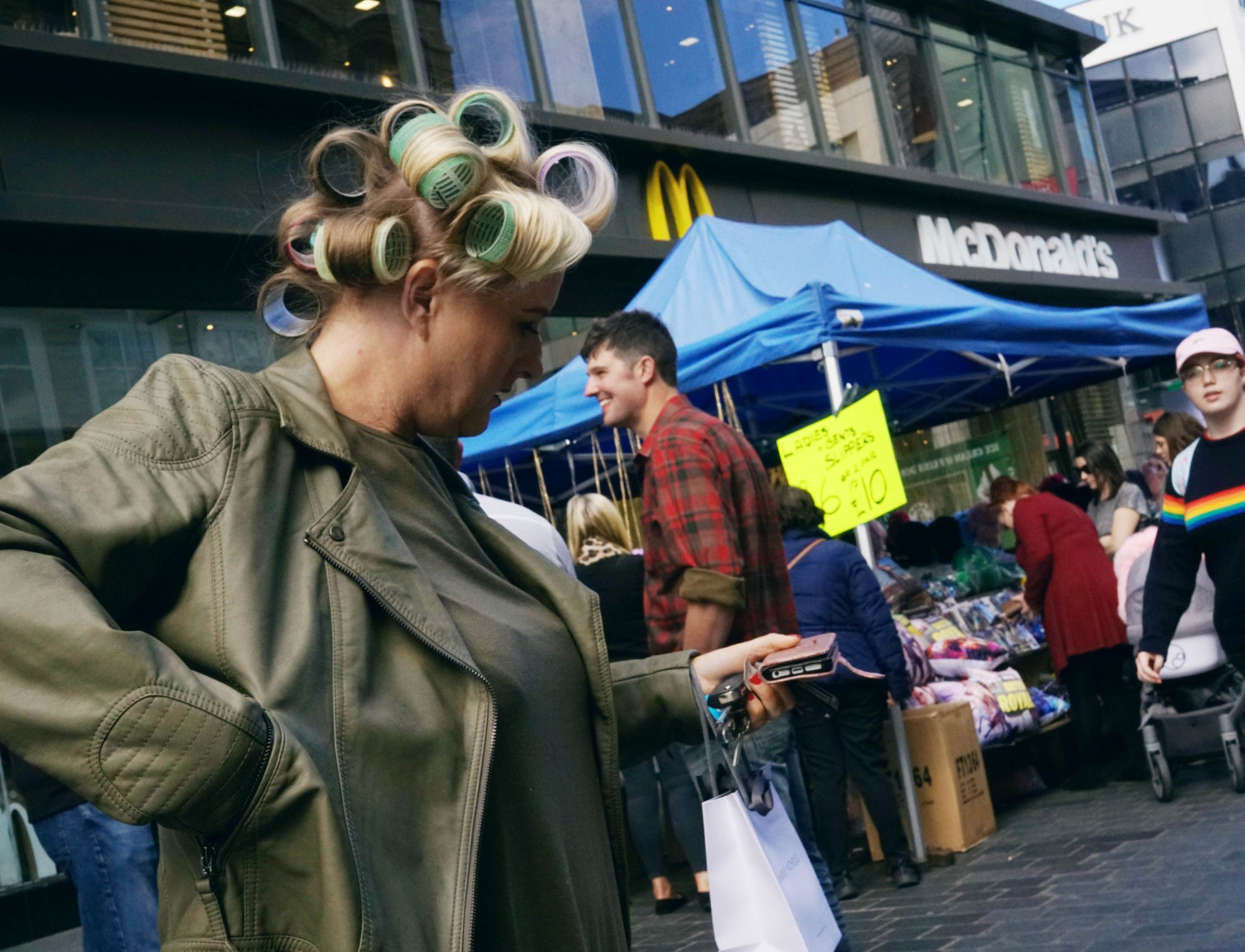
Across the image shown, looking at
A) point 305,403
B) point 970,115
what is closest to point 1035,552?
point 305,403

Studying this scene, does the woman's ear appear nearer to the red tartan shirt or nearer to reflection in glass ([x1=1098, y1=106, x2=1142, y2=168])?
the red tartan shirt

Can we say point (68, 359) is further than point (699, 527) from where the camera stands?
Yes

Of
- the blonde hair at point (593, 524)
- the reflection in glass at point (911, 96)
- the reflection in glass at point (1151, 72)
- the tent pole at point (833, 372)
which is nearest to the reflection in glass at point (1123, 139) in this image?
the reflection in glass at point (1151, 72)

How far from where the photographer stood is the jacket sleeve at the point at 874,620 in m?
→ 6.43

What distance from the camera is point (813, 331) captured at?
264 inches

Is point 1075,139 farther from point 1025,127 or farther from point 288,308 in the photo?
point 288,308

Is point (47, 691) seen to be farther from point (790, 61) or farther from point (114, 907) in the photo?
point (790, 61)

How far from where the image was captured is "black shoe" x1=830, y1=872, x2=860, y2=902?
629cm

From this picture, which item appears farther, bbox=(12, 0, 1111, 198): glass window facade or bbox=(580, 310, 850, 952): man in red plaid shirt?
bbox=(12, 0, 1111, 198): glass window facade

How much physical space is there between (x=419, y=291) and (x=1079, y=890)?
4.79 meters

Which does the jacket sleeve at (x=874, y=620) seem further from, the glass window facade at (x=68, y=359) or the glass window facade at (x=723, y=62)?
the glass window facade at (x=723, y=62)

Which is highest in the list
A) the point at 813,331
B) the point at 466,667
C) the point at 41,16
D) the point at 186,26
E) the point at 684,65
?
the point at 684,65

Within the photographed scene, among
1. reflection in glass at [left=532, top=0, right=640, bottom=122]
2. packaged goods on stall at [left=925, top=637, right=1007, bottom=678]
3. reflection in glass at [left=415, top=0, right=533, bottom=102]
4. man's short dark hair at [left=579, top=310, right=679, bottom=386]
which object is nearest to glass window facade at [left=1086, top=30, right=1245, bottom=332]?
reflection in glass at [left=532, top=0, right=640, bottom=122]

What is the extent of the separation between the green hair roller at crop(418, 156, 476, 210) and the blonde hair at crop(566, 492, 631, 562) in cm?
455
